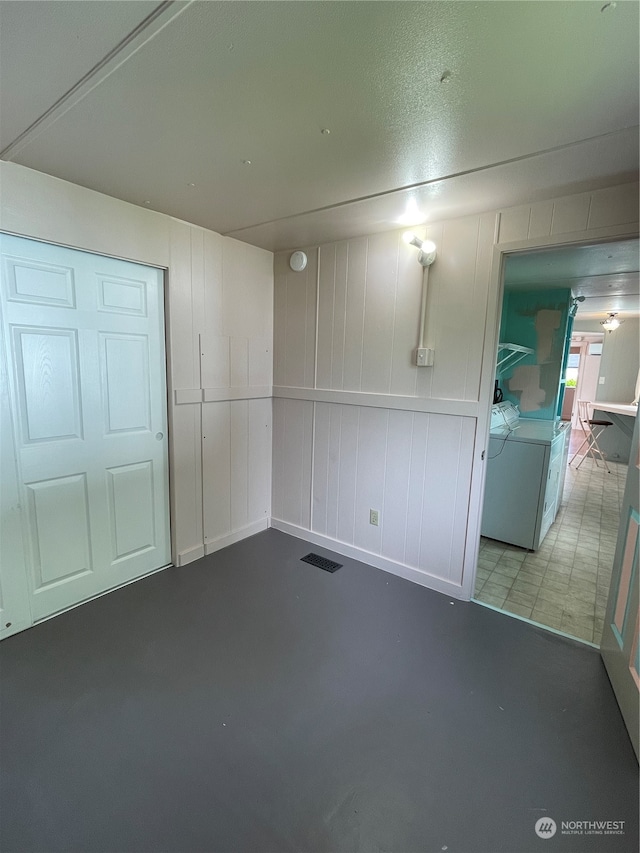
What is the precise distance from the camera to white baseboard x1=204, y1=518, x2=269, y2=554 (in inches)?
114

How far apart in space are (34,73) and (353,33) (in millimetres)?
985

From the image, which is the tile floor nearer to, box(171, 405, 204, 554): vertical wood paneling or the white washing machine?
the white washing machine

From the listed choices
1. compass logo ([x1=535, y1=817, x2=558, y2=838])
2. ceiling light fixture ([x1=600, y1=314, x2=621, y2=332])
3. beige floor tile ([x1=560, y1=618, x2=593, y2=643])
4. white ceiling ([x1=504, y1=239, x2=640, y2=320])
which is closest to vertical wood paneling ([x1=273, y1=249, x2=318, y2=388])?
white ceiling ([x1=504, y1=239, x2=640, y2=320])

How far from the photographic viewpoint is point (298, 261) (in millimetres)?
2834

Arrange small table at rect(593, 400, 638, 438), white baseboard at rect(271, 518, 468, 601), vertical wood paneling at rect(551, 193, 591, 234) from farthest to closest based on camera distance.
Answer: small table at rect(593, 400, 638, 438) → white baseboard at rect(271, 518, 468, 601) → vertical wood paneling at rect(551, 193, 591, 234)

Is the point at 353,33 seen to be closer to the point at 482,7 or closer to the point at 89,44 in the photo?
the point at 482,7

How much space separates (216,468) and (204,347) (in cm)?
89

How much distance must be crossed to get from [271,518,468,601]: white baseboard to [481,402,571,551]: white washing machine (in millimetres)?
1010

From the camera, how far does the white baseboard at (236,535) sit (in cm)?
289

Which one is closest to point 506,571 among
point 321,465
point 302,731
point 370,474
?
point 370,474

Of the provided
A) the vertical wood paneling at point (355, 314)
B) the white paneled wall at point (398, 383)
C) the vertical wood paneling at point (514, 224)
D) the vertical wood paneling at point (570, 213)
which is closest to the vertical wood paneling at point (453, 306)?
the white paneled wall at point (398, 383)

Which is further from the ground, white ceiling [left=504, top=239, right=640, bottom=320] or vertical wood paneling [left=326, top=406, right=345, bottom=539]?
white ceiling [left=504, top=239, right=640, bottom=320]

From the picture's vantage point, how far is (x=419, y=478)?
250cm

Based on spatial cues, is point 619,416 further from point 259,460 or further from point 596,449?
point 259,460
